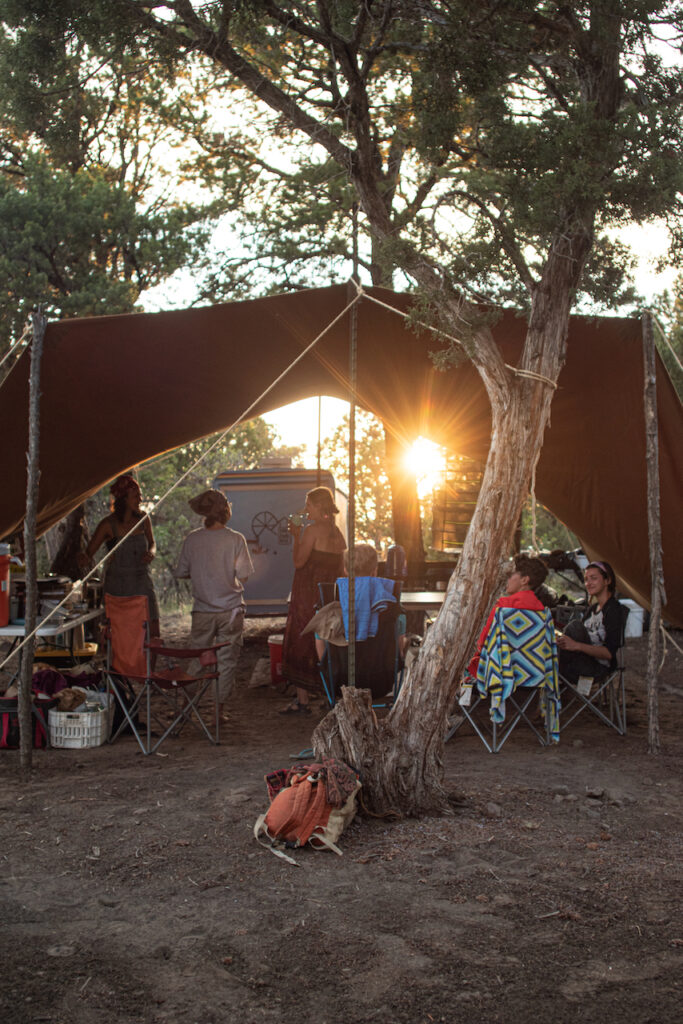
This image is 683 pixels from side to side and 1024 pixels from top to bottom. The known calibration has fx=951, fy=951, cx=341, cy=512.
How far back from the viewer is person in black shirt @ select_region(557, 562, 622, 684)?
5.47 meters

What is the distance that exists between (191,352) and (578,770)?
3202 millimetres

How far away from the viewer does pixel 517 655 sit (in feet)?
17.2

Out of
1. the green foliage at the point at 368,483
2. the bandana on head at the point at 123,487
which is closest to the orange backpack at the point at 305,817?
the bandana on head at the point at 123,487

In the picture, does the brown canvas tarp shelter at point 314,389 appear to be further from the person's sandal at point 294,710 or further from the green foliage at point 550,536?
the green foliage at point 550,536

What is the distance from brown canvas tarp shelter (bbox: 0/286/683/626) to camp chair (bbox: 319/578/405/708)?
161 cm

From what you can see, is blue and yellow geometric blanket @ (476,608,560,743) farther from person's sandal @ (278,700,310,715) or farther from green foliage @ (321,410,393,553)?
green foliage @ (321,410,393,553)

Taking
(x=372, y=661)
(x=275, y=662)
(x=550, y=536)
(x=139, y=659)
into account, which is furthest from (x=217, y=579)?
(x=550, y=536)

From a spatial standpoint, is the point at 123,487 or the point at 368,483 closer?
the point at 123,487

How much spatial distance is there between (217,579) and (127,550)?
Answer: 0.64m

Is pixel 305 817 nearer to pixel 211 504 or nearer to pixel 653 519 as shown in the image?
pixel 211 504

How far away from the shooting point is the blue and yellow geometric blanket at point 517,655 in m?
5.19

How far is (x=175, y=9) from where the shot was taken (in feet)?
14.7

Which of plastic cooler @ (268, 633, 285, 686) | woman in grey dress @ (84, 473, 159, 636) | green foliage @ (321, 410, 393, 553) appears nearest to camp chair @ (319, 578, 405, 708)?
woman in grey dress @ (84, 473, 159, 636)

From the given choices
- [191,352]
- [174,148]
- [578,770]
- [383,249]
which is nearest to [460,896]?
[578,770]
